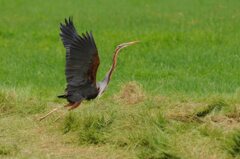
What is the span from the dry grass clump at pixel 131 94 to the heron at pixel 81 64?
1.24 metres

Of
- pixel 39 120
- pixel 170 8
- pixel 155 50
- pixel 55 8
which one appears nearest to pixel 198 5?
pixel 170 8

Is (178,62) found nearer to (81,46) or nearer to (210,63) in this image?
(210,63)

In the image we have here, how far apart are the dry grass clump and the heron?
1.24 m

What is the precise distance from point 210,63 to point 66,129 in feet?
16.3

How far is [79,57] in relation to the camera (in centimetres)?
721

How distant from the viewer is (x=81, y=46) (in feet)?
23.5

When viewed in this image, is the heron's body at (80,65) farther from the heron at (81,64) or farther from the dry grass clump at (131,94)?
the dry grass clump at (131,94)

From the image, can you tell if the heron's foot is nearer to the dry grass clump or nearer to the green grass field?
→ the green grass field

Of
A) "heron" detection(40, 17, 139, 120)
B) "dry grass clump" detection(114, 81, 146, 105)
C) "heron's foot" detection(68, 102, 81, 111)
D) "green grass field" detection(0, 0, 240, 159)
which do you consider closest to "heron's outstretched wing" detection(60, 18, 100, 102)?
"heron" detection(40, 17, 139, 120)

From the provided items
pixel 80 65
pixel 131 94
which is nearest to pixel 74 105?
pixel 80 65

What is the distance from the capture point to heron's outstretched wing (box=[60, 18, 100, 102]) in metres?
7.11

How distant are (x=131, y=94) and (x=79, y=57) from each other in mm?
1727

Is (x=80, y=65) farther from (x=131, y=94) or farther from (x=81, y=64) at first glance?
(x=131, y=94)

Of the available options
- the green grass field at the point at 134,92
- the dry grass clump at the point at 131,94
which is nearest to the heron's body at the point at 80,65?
the green grass field at the point at 134,92
